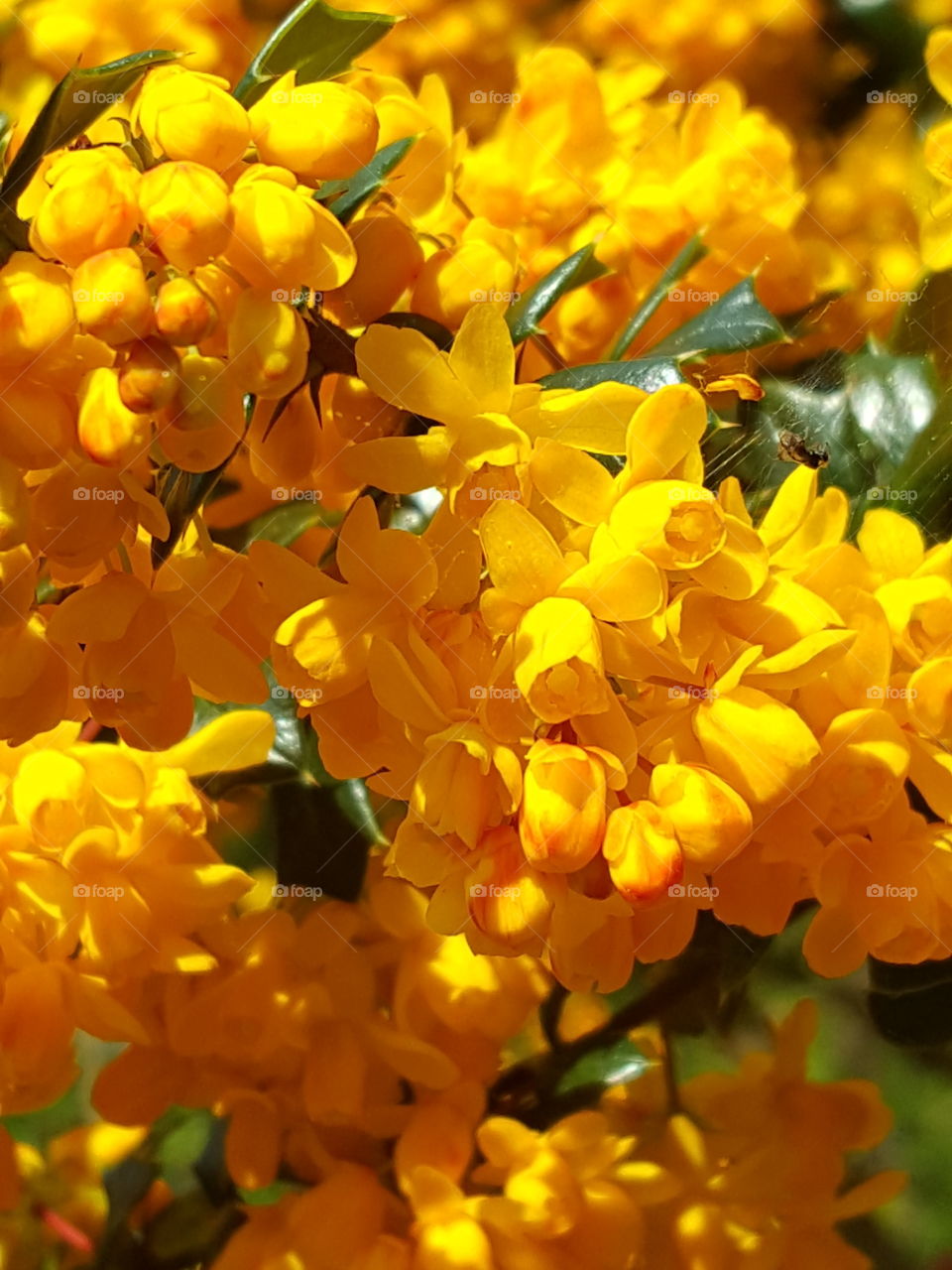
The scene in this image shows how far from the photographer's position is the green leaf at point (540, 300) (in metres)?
0.81

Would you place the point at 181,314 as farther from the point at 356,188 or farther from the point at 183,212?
the point at 356,188

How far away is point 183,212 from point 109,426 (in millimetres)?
104

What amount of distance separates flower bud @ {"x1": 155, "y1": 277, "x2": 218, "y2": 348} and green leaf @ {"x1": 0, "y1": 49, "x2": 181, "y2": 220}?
0.13 metres

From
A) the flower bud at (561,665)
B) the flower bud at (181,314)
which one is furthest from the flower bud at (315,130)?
the flower bud at (561,665)

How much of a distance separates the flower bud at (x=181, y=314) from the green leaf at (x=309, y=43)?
18 centimetres

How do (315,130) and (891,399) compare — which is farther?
(891,399)

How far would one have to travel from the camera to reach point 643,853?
0.64 meters

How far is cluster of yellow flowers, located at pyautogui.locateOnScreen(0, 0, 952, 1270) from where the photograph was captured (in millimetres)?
641

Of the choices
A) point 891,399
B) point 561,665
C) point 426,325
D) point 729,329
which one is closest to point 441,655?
point 561,665

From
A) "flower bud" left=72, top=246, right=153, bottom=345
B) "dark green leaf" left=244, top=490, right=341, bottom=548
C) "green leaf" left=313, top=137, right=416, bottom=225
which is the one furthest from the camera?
"dark green leaf" left=244, top=490, right=341, bottom=548

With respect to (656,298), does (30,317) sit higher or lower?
higher

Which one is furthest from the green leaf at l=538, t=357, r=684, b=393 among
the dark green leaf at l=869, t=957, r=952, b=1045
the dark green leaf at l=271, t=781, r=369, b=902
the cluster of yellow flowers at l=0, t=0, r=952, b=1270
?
the dark green leaf at l=869, t=957, r=952, b=1045

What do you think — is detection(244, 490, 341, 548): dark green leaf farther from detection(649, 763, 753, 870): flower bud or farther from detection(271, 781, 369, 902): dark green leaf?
detection(649, 763, 753, 870): flower bud

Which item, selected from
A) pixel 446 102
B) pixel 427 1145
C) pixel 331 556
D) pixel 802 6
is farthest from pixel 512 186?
pixel 427 1145
